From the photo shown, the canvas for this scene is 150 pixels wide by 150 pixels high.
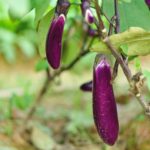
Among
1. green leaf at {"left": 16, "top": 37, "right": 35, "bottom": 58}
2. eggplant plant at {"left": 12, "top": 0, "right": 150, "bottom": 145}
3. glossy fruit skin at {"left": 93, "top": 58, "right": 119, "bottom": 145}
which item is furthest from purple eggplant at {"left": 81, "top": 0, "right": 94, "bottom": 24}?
green leaf at {"left": 16, "top": 37, "right": 35, "bottom": 58}

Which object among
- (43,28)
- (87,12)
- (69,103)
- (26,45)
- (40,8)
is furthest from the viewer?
(26,45)

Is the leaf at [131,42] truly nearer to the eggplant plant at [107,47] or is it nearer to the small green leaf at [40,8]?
the eggplant plant at [107,47]

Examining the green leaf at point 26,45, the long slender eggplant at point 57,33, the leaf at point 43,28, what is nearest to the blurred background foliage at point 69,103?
the leaf at point 43,28

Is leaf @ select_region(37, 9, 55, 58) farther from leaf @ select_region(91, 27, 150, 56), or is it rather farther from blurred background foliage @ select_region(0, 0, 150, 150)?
leaf @ select_region(91, 27, 150, 56)

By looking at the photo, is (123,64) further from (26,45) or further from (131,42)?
(26,45)

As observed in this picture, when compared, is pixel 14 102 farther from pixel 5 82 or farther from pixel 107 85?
pixel 5 82

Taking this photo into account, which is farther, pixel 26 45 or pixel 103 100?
pixel 26 45

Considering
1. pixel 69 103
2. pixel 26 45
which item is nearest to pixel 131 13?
pixel 69 103

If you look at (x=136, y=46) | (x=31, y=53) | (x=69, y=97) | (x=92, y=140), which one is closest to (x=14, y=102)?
(x=92, y=140)
